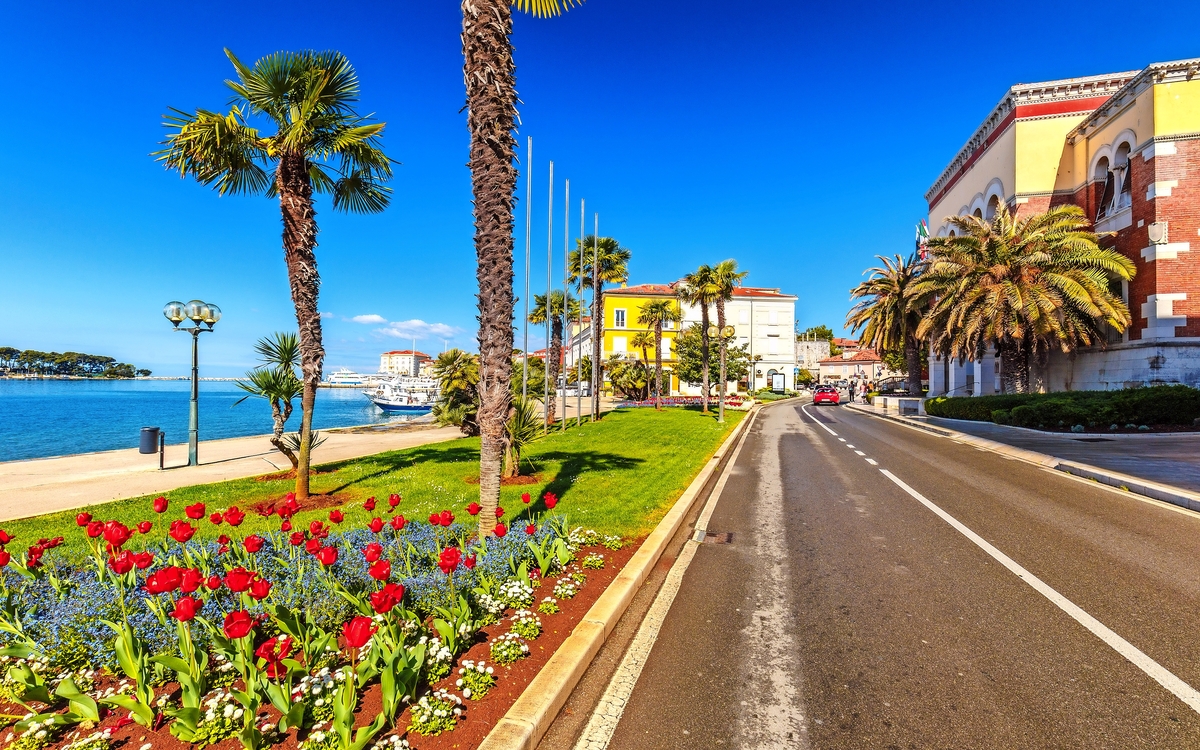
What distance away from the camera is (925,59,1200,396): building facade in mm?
20156

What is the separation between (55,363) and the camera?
560 feet

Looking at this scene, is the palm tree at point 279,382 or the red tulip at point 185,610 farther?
the palm tree at point 279,382

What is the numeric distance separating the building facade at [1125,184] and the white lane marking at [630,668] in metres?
25.8

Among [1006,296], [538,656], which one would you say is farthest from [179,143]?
[1006,296]

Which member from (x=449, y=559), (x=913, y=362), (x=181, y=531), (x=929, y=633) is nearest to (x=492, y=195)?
(x=449, y=559)

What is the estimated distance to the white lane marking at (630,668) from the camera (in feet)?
9.86

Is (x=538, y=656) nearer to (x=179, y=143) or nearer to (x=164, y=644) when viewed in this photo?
(x=164, y=644)

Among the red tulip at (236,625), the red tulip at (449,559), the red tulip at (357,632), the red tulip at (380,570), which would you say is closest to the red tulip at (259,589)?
the red tulip at (236,625)

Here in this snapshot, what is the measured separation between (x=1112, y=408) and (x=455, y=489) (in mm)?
22251

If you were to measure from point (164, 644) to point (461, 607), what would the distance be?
6.21 feet

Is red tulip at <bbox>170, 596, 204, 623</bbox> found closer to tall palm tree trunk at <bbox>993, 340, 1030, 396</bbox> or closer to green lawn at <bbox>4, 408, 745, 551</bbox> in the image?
green lawn at <bbox>4, 408, 745, 551</bbox>

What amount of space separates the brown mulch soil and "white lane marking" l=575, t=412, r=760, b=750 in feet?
1.55

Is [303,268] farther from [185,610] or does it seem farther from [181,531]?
[185,610]

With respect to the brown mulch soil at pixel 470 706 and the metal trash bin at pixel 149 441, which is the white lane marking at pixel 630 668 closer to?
the brown mulch soil at pixel 470 706
